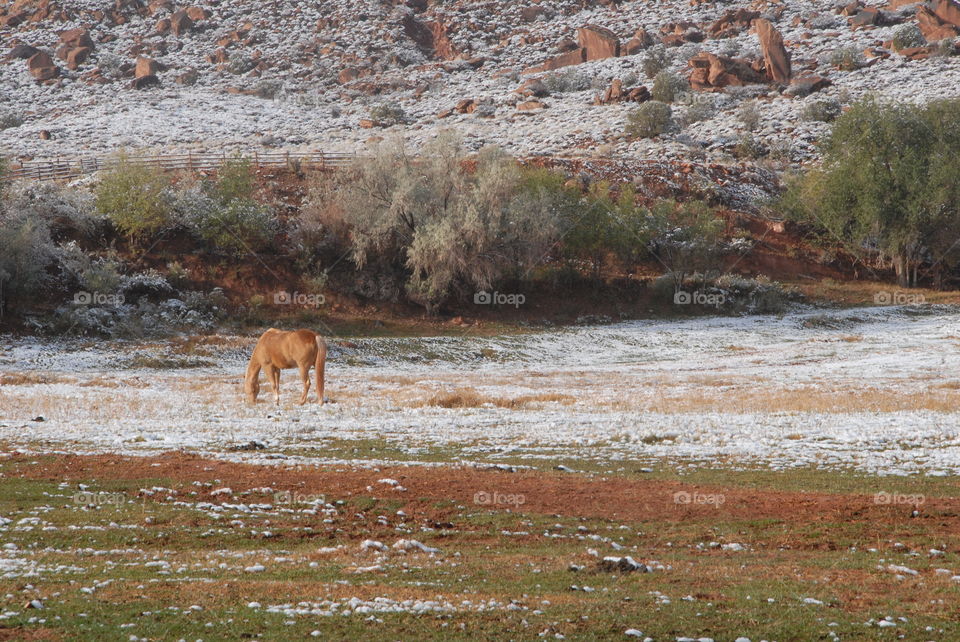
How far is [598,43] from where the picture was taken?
119 metres

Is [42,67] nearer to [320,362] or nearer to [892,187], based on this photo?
[892,187]

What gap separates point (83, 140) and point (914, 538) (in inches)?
3577

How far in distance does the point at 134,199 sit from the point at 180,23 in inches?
3318

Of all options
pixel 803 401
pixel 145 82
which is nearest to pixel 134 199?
pixel 803 401

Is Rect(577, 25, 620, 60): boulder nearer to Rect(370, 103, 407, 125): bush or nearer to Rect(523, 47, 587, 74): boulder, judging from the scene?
Rect(523, 47, 587, 74): boulder

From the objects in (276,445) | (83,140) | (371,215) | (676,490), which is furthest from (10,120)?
(676,490)

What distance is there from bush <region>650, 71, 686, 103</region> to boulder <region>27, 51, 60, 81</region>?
74737mm

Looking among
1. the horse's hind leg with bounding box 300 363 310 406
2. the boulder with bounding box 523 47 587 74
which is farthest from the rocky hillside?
the horse's hind leg with bounding box 300 363 310 406

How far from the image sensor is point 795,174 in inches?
3120

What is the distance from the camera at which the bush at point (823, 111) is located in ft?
290

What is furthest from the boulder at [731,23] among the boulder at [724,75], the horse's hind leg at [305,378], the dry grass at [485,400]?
the horse's hind leg at [305,378]

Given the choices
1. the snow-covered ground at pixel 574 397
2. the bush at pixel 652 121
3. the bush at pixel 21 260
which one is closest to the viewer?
the snow-covered ground at pixel 574 397

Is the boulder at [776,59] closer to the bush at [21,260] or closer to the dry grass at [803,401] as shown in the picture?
the dry grass at [803,401]

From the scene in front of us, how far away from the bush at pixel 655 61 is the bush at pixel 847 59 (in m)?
19.7
